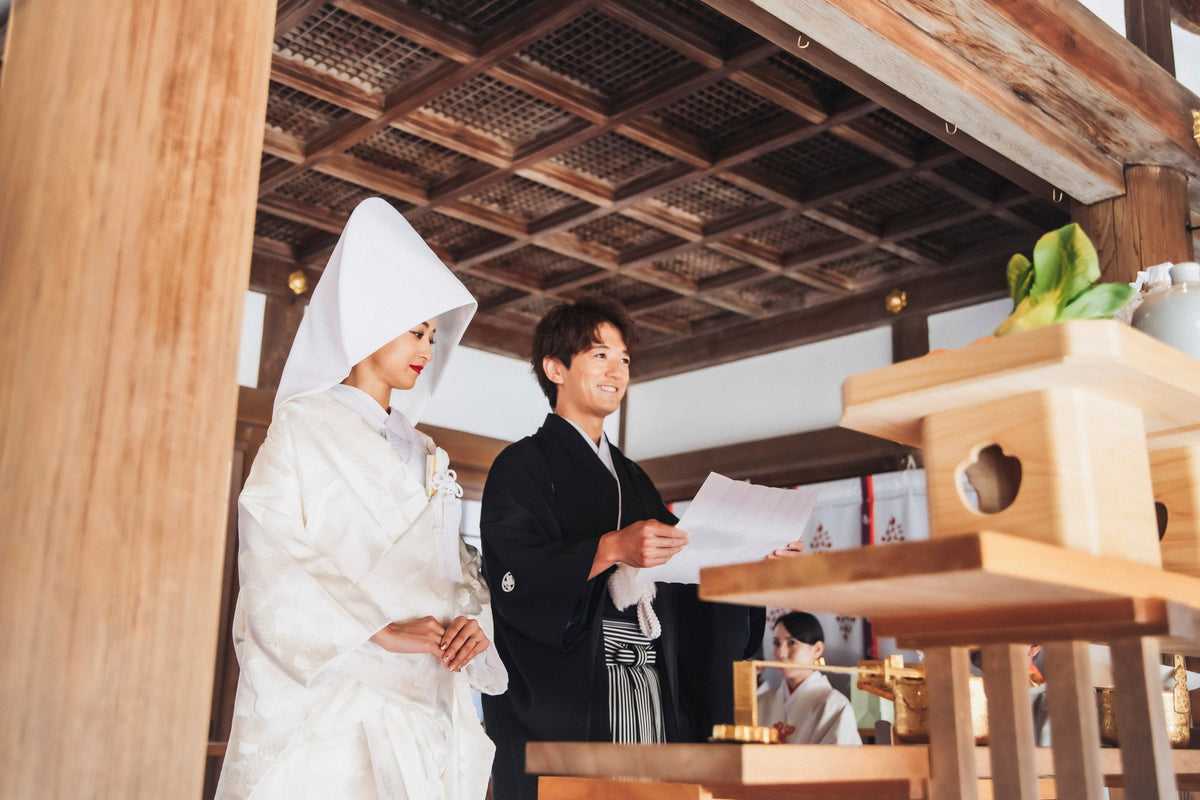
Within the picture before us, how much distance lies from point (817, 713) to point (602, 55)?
2.85 m

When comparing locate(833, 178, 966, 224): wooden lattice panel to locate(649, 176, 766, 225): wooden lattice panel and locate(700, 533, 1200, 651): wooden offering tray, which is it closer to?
locate(649, 176, 766, 225): wooden lattice panel

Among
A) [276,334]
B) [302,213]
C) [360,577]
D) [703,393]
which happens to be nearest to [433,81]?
[302,213]

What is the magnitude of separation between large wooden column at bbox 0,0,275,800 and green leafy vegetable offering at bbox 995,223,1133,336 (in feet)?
3.14

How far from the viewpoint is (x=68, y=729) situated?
1.16 m

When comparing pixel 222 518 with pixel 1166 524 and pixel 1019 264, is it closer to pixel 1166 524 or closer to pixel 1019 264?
pixel 1019 264

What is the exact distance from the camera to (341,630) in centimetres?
214

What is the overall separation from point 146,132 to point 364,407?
49.8 inches

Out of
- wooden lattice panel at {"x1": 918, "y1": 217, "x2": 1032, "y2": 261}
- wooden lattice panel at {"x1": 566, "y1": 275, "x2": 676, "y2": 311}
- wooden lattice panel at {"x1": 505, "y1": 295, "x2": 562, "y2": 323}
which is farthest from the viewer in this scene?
wooden lattice panel at {"x1": 505, "y1": 295, "x2": 562, "y2": 323}

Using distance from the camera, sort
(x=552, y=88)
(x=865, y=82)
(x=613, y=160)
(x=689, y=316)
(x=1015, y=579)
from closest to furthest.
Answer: (x=1015, y=579), (x=865, y=82), (x=552, y=88), (x=613, y=160), (x=689, y=316)

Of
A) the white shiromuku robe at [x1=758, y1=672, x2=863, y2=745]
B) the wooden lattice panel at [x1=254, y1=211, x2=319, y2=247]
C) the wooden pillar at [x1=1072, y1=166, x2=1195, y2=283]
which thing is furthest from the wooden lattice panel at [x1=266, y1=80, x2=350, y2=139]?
the white shiromuku robe at [x1=758, y1=672, x2=863, y2=745]

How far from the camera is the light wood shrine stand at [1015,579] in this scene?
3.68 ft

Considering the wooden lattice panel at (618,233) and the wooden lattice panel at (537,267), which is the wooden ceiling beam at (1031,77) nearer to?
the wooden lattice panel at (618,233)

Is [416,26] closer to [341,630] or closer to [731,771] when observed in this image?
[341,630]

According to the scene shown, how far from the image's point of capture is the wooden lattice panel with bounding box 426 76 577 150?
13.0ft
